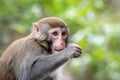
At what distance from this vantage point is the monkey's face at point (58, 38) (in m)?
6.89

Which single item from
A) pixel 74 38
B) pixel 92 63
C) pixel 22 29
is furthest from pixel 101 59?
pixel 22 29

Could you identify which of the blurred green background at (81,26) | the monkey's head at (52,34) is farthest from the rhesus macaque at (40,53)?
the blurred green background at (81,26)

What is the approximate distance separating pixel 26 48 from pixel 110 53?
3276 mm

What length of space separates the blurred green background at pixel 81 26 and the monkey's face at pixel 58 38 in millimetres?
2386

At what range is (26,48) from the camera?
707 cm

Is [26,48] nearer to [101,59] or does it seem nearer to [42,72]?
[42,72]

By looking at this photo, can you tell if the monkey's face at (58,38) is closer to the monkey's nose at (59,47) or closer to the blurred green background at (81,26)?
the monkey's nose at (59,47)

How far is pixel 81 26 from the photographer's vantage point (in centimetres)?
1010

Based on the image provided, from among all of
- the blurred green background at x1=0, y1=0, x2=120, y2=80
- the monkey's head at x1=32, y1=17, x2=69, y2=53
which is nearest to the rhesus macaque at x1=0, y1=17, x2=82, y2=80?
Result: the monkey's head at x1=32, y1=17, x2=69, y2=53

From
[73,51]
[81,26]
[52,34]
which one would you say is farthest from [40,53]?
[81,26]

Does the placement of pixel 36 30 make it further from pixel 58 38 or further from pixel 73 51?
pixel 73 51

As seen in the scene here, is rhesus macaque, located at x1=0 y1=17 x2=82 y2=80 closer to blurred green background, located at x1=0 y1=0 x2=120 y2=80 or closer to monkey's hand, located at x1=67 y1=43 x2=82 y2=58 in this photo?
monkey's hand, located at x1=67 y1=43 x2=82 y2=58

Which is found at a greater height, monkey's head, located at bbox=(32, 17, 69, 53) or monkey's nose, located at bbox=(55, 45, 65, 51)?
monkey's head, located at bbox=(32, 17, 69, 53)

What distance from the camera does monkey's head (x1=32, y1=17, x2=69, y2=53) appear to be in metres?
6.95
